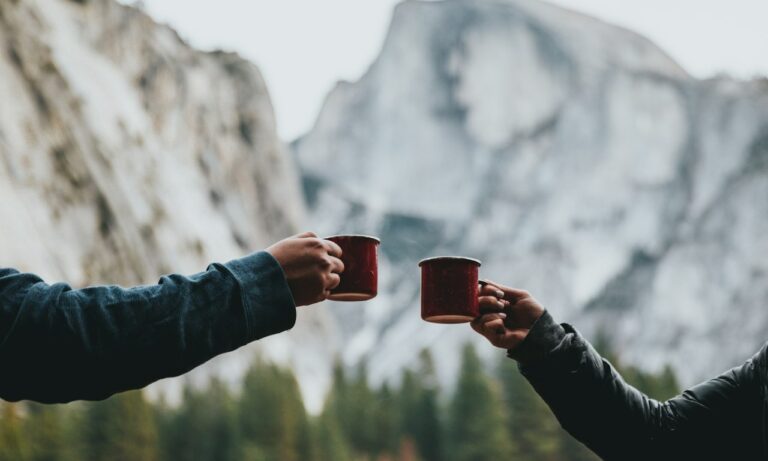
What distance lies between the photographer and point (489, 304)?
10.2 feet

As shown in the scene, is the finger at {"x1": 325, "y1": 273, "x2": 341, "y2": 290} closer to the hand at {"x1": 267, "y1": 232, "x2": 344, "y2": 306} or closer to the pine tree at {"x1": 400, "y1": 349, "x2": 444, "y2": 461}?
the hand at {"x1": 267, "y1": 232, "x2": 344, "y2": 306}

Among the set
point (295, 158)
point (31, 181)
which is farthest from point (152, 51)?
point (295, 158)

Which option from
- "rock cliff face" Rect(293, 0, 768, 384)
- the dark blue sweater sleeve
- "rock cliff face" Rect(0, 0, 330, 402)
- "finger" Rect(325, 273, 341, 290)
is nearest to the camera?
the dark blue sweater sleeve

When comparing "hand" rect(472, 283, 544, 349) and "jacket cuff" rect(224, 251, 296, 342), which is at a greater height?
"jacket cuff" rect(224, 251, 296, 342)

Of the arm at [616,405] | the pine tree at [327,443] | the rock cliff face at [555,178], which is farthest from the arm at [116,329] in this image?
the rock cliff face at [555,178]

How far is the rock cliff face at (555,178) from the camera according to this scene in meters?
84.9

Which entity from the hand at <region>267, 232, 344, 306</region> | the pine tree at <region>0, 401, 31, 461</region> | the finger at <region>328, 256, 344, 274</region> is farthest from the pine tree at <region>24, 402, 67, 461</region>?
the hand at <region>267, 232, 344, 306</region>

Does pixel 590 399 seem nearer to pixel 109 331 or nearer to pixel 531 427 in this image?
pixel 109 331

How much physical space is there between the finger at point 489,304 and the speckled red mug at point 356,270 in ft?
1.29

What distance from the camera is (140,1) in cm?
7250

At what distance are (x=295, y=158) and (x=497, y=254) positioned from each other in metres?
34.5

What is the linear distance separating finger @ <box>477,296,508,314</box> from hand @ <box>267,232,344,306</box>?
0.72 m

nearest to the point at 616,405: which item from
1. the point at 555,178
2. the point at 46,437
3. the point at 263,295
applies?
the point at 263,295

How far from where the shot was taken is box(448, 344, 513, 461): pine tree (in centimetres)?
4500
